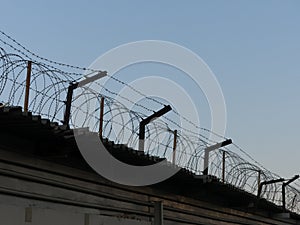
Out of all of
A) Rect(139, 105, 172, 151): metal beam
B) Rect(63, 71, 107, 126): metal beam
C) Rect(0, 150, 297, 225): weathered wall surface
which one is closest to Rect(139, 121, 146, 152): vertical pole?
Rect(139, 105, 172, 151): metal beam

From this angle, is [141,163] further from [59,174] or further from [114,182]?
[59,174]

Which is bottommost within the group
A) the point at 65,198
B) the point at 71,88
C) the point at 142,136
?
the point at 65,198

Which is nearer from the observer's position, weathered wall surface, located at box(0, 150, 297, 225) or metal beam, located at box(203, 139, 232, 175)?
weathered wall surface, located at box(0, 150, 297, 225)

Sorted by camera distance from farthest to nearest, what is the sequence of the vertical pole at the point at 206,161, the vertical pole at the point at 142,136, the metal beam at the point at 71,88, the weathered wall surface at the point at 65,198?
the vertical pole at the point at 206,161
the vertical pole at the point at 142,136
the metal beam at the point at 71,88
the weathered wall surface at the point at 65,198

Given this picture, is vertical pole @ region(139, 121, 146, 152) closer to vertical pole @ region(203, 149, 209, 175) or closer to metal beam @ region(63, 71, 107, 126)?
metal beam @ region(63, 71, 107, 126)

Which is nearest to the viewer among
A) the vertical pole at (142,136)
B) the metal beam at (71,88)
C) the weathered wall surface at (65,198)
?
the weathered wall surface at (65,198)

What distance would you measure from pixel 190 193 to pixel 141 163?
3418mm

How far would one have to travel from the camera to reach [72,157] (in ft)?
29.1

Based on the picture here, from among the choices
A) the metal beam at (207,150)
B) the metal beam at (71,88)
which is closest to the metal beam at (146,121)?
the metal beam at (71,88)

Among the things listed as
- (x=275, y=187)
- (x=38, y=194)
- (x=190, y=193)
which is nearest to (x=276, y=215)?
(x=275, y=187)

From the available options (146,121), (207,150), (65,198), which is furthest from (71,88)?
(207,150)

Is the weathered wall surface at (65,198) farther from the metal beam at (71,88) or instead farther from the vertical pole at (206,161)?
the vertical pole at (206,161)

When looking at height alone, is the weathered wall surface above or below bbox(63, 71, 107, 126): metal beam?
below

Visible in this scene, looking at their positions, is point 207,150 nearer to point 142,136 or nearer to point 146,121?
point 146,121
